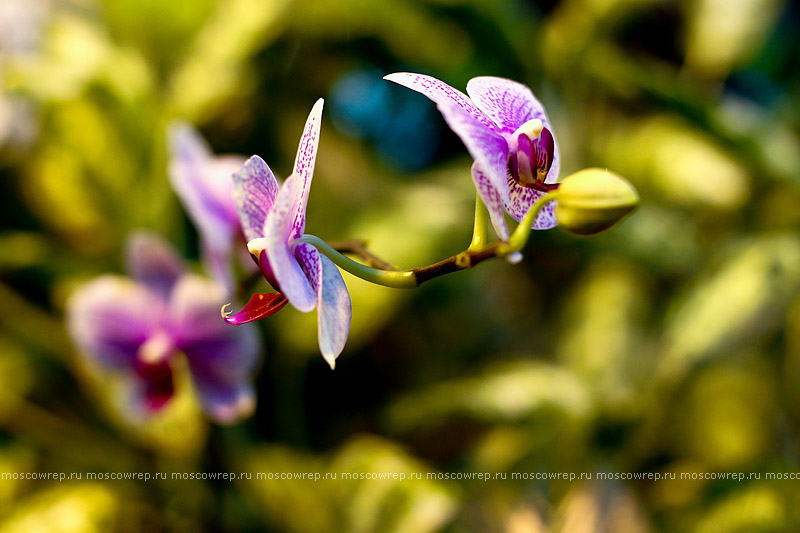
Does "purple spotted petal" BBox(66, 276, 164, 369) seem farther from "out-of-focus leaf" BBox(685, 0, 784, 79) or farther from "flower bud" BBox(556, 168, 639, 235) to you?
"out-of-focus leaf" BBox(685, 0, 784, 79)

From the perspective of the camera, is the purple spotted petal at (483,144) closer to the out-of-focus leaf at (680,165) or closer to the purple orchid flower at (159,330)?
the purple orchid flower at (159,330)

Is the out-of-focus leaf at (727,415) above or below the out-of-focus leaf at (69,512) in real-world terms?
above

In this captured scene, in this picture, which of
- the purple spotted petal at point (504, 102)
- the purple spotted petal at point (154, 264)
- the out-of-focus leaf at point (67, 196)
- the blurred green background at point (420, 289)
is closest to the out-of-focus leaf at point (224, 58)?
the blurred green background at point (420, 289)

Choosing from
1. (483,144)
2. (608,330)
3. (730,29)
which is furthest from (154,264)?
(730,29)

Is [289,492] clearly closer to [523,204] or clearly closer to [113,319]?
[113,319]

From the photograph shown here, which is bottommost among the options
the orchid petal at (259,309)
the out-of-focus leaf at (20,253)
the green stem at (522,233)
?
the out-of-focus leaf at (20,253)

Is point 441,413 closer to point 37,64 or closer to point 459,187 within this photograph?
point 459,187

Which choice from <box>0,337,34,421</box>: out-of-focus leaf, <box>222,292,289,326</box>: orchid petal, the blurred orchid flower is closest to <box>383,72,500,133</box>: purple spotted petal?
<box>222,292,289,326</box>: orchid petal
